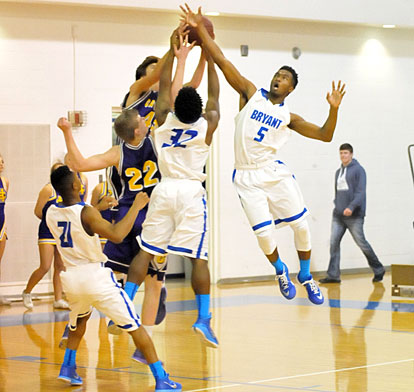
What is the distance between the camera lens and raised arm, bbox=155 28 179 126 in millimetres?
6148

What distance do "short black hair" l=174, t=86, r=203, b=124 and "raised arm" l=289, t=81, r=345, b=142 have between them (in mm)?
1096

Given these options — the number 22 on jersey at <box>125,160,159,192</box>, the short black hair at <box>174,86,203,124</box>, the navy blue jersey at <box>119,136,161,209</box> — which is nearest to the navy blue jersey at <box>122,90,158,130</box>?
the navy blue jersey at <box>119,136,161,209</box>

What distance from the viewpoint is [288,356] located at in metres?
7.38

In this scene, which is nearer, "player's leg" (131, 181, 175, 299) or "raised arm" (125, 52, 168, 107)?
"player's leg" (131, 181, 175, 299)

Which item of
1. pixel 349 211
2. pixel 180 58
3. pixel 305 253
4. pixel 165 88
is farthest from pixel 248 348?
pixel 349 211

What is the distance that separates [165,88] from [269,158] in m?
1.08

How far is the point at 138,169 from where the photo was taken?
6613 millimetres

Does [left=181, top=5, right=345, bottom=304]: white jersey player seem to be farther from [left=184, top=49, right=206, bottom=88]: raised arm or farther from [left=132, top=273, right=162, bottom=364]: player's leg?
[left=132, top=273, right=162, bottom=364]: player's leg

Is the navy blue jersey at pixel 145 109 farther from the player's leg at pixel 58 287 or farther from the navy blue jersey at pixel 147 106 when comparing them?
the player's leg at pixel 58 287

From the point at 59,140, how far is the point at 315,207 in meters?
4.20

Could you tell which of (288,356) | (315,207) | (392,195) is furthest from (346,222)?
(288,356)

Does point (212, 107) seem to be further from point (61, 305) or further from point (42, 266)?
point (61, 305)

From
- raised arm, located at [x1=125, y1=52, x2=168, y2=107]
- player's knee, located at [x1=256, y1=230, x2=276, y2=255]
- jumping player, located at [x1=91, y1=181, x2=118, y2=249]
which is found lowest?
player's knee, located at [x1=256, y1=230, x2=276, y2=255]

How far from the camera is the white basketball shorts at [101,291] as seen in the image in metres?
5.80
